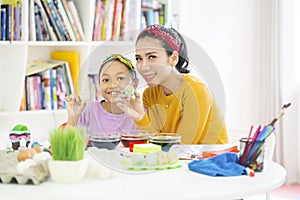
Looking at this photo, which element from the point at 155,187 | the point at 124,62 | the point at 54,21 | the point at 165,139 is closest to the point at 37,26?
the point at 54,21

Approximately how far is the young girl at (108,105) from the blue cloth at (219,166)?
302 millimetres

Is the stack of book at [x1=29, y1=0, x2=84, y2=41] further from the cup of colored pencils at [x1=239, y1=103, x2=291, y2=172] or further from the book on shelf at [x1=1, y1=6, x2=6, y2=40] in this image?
the cup of colored pencils at [x1=239, y1=103, x2=291, y2=172]

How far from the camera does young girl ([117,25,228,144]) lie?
1873 millimetres

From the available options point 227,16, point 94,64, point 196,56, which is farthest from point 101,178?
point 227,16

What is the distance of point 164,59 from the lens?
1897 mm

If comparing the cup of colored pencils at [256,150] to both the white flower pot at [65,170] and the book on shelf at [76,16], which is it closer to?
the white flower pot at [65,170]

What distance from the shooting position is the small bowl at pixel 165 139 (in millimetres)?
1771

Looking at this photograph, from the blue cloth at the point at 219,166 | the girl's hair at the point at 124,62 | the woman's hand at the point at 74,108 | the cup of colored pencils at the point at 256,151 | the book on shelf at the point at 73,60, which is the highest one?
the girl's hair at the point at 124,62

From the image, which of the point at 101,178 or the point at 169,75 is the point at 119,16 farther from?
the point at 101,178

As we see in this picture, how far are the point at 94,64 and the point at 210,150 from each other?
0.51 metres

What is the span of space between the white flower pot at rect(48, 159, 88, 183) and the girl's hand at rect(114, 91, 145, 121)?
1.23 feet

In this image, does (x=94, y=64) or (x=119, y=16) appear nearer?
(x=94, y=64)

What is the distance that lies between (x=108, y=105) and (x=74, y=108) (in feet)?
0.42

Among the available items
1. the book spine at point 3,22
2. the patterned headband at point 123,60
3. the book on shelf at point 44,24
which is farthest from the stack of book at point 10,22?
the patterned headband at point 123,60
